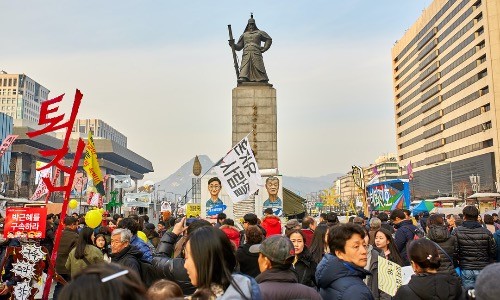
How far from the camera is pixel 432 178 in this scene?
77625 millimetres

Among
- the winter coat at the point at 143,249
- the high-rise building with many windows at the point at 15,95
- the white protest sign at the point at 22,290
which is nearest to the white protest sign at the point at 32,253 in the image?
the white protest sign at the point at 22,290

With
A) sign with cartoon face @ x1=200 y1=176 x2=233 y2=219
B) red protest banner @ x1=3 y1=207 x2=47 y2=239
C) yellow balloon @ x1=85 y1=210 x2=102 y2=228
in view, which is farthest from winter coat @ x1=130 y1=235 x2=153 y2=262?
sign with cartoon face @ x1=200 y1=176 x2=233 y2=219

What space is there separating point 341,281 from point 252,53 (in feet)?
73.7

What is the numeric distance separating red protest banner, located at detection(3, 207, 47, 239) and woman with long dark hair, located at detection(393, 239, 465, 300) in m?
7.33

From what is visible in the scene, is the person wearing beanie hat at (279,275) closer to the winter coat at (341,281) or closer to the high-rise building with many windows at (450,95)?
the winter coat at (341,281)

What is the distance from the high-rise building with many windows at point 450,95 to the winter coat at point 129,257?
59.1 m

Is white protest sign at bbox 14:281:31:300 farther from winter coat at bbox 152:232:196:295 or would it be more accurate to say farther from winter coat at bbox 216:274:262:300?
winter coat at bbox 216:274:262:300

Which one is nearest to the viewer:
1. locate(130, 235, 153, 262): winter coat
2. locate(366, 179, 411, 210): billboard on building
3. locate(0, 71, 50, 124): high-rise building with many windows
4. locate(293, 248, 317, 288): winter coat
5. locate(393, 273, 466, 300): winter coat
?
locate(393, 273, 466, 300): winter coat

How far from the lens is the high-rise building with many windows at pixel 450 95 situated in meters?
59.4

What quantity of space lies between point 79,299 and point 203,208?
1754 centimetres

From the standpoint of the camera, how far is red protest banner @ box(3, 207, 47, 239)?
9047 millimetres

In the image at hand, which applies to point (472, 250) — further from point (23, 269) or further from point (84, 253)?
point (23, 269)

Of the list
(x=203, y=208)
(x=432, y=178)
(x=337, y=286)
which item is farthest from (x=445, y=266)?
(x=432, y=178)

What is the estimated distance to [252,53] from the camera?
25422 mm
